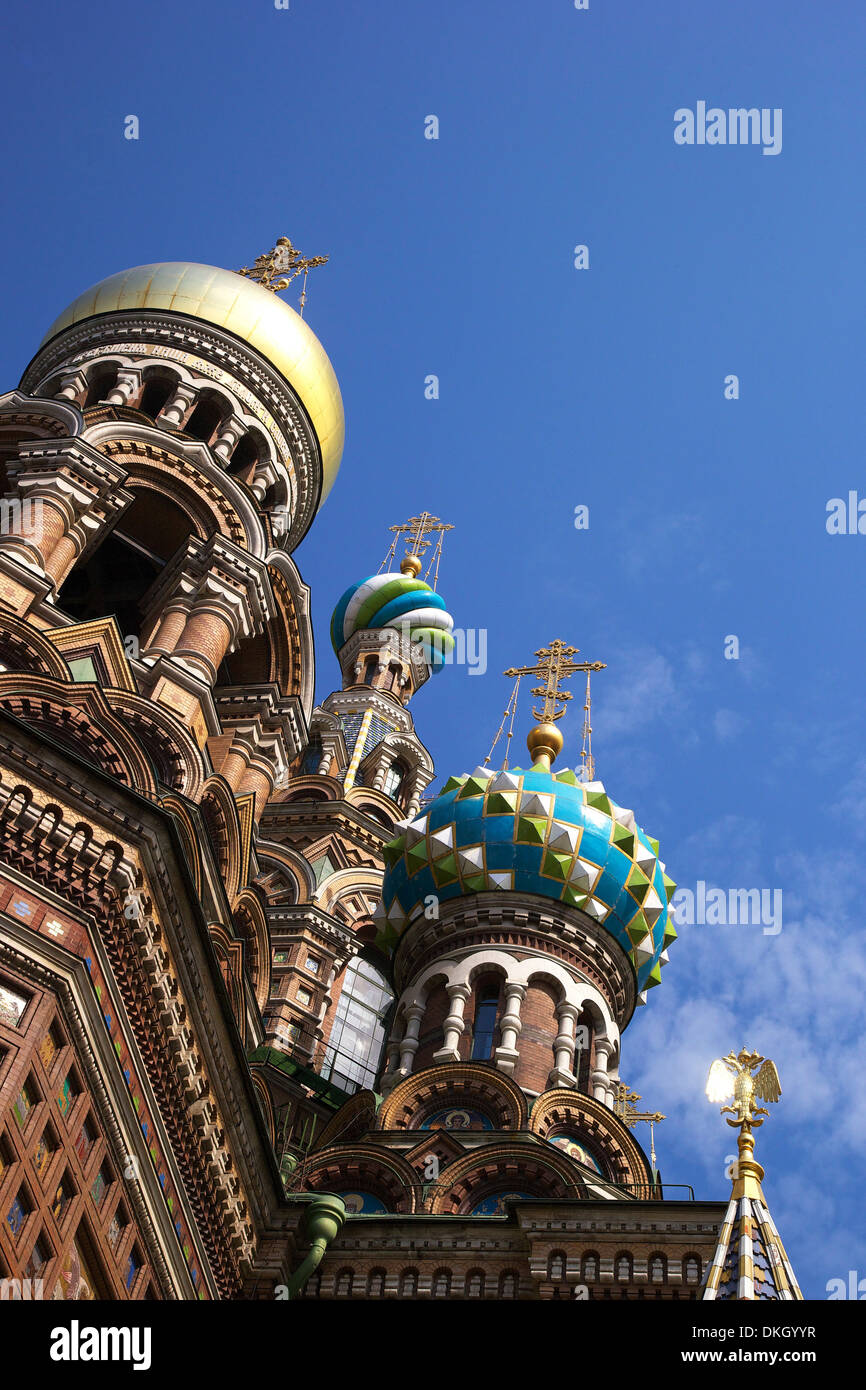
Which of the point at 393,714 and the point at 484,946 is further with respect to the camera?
the point at 393,714

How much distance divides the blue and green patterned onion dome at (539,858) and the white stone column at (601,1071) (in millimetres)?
1296

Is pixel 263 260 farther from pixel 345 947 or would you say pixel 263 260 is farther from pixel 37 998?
pixel 37 998

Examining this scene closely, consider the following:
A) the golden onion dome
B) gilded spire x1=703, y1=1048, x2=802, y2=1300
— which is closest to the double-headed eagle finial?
gilded spire x1=703, y1=1048, x2=802, y2=1300

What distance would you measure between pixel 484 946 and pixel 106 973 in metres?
8.38

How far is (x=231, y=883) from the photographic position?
15.8 m

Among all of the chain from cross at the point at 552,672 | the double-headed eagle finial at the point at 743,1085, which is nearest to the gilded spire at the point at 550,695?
the chain from cross at the point at 552,672

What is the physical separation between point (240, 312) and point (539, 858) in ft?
27.3

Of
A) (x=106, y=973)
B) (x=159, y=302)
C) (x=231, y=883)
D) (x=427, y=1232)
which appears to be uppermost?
(x=159, y=302)

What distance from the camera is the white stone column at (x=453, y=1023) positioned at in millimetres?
16797

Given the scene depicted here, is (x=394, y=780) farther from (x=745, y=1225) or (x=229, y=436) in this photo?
(x=745, y=1225)

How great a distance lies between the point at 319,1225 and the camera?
11805 millimetres

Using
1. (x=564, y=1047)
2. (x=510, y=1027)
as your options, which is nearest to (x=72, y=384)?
(x=510, y=1027)
